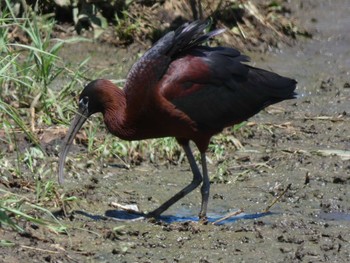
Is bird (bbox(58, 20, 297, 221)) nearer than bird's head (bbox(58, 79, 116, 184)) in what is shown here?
Yes

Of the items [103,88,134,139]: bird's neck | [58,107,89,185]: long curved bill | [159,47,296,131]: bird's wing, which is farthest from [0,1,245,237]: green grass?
[159,47,296,131]: bird's wing

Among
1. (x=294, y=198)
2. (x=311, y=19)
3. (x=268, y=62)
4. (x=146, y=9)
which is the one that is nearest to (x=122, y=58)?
(x=146, y=9)

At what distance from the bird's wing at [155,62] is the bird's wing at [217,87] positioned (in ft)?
0.22

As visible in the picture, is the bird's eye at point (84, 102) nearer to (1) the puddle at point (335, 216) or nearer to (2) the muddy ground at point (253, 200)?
(2) the muddy ground at point (253, 200)

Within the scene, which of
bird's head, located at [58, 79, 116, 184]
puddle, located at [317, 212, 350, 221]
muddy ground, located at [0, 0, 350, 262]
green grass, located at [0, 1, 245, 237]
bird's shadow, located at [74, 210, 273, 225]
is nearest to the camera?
muddy ground, located at [0, 0, 350, 262]

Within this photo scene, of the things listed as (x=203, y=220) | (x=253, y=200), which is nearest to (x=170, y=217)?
(x=203, y=220)

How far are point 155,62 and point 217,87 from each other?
0.63m

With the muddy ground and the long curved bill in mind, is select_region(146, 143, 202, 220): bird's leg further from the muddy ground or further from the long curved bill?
the long curved bill

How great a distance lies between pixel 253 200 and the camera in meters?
8.51

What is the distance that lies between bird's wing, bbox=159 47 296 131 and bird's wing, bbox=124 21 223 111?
7 centimetres

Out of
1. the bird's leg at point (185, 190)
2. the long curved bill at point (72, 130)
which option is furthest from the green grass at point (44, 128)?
the bird's leg at point (185, 190)

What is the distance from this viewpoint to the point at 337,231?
757 centimetres

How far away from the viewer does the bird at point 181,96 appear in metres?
7.73

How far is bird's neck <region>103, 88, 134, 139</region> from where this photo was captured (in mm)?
7758
